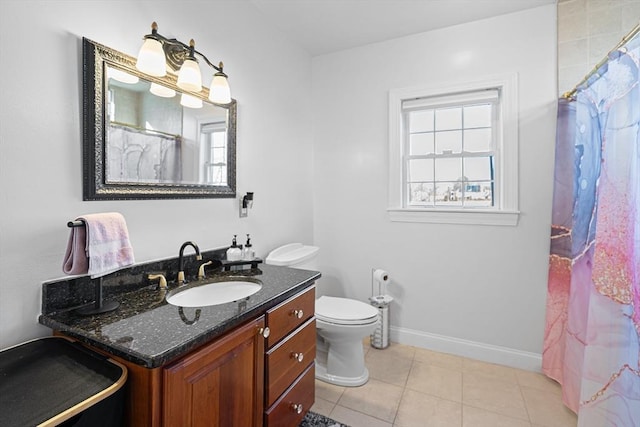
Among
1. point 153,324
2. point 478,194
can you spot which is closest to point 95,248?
point 153,324

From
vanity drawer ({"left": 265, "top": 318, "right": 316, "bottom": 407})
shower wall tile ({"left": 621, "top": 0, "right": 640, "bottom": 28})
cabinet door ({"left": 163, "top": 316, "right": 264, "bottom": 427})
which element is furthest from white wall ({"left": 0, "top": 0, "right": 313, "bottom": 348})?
shower wall tile ({"left": 621, "top": 0, "right": 640, "bottom": 28})

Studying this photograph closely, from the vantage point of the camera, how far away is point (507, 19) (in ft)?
7.36

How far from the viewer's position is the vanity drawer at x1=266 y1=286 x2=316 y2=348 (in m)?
1.32

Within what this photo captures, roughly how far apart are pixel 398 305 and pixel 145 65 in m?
2.40

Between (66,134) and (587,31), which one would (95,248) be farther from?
(587,31)

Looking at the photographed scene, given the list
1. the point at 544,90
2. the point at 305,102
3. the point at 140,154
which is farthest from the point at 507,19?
the point at 140,154

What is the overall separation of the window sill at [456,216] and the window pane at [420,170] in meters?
0.31

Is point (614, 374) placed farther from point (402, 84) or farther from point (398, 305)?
point (402, 84)

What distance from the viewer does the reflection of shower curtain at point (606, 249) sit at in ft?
4.02

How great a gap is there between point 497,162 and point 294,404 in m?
2.16

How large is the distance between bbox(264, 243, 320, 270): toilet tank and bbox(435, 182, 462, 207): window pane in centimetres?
113

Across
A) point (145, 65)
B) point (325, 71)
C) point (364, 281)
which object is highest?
point (325, 71)

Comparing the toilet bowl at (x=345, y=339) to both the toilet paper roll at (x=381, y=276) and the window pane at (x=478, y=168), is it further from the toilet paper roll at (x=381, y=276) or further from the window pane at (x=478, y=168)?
the window pane at (x=478, y=168)

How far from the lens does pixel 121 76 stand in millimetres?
1361
